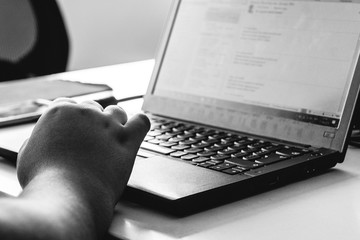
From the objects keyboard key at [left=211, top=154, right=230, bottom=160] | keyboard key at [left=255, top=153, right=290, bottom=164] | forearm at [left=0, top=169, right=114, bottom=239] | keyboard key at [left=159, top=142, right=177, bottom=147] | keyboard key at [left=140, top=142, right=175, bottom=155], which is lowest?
forearm at [left=0, top=169, right=114, bottom=239]

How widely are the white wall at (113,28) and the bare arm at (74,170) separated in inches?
94.2

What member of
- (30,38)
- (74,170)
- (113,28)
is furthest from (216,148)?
(113,28)

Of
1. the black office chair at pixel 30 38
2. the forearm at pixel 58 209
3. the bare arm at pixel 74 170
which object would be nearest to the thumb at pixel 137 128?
the bare arm at pixel 74 170

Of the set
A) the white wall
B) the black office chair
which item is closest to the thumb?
the black office chair

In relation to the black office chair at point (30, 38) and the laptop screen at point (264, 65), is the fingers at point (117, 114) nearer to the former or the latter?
the laptop screen at point (264, 65)

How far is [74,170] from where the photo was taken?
0.60 metres

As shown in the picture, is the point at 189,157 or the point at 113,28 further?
the point at 113,28

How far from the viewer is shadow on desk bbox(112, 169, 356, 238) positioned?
605mm

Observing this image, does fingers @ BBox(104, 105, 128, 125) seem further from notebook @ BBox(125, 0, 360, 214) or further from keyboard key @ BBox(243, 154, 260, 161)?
keyboard key @ BBox(243, 154, 260, 161)

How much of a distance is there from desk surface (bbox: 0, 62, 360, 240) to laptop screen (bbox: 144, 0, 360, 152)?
15cm

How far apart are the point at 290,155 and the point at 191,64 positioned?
29 cm

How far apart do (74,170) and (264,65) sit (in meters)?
0.43

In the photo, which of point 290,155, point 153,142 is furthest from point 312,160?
point 153,142

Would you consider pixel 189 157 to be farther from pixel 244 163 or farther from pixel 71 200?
pixel 71 200
